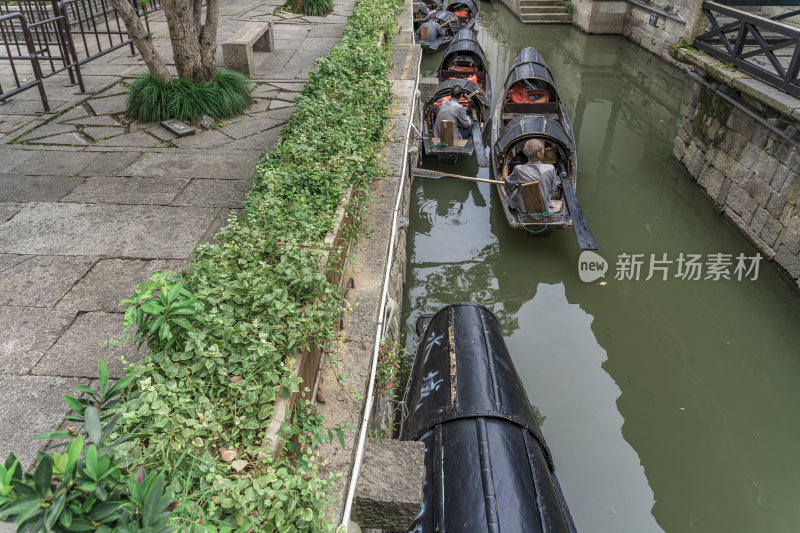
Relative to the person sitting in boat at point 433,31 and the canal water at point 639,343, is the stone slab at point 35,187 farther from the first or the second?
the person sitting in boat at point 433,31

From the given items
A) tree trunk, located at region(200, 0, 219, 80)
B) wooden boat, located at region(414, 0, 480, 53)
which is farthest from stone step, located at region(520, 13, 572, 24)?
tree trunk, located at region(200, 0, 219, 80)

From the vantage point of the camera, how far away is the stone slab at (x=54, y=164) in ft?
19.4

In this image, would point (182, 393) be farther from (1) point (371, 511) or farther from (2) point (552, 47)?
(2) point (552, 47)

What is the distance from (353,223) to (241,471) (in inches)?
98.6

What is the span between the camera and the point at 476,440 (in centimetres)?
370

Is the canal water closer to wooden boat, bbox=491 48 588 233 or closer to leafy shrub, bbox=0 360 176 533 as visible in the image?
wooden boat, bbox=491 48 588 233

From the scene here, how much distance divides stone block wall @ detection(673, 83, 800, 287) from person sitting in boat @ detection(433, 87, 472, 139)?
13.4 ft

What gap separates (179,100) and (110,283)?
148 inches

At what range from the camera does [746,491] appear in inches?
196

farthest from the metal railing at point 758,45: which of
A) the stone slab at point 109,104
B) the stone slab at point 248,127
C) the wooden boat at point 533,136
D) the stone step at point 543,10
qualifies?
the stone step at point 543,10

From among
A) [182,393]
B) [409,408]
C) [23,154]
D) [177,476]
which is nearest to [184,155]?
[23,154]

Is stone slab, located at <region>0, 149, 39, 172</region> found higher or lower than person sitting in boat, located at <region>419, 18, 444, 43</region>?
higher

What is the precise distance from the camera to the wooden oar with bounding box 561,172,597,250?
7.23 meters

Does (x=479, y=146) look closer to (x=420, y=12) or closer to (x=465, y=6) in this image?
(x=420, y=12)
